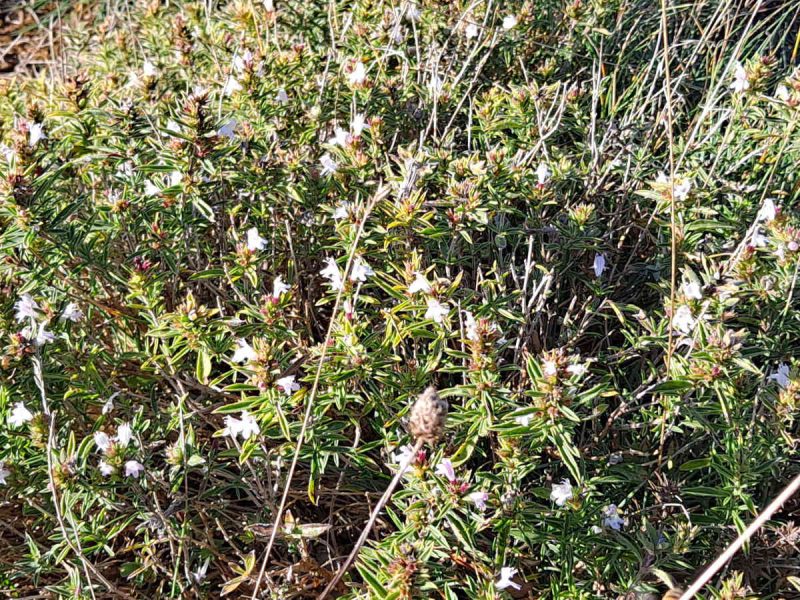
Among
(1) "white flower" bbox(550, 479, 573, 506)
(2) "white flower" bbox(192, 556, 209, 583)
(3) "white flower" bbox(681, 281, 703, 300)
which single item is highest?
(3) "white flower" bbox(681, 281, 703, 300)

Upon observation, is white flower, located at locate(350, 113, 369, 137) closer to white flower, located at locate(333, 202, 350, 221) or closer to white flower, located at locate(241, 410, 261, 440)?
white flower, located at locate(333, 202, 350, 221)

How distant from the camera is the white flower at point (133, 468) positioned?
1771 millimetres

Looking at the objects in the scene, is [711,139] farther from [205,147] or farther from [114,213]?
[114,213]

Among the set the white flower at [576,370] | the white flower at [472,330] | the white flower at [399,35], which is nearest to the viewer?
the white flower at [576,370]

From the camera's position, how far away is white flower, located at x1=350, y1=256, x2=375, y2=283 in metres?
1.98

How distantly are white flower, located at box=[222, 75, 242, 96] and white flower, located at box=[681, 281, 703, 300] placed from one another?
1339 mm

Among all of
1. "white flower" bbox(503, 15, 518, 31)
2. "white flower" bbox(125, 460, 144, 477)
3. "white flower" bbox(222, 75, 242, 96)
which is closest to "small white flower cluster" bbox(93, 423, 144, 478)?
"white flower" bbox(125, 460, 144, 477)

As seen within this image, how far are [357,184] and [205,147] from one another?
1.41 feet

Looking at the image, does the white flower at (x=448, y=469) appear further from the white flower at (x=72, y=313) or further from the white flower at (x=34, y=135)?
the white flower at (x=34, y=135)

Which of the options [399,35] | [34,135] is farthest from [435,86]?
[34,135]

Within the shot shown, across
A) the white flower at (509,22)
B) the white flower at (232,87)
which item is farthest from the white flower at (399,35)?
the white flower at (232,87)

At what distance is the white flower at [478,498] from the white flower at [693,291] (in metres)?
0.66

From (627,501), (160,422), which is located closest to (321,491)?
(160,422)

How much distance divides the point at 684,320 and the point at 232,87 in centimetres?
142
